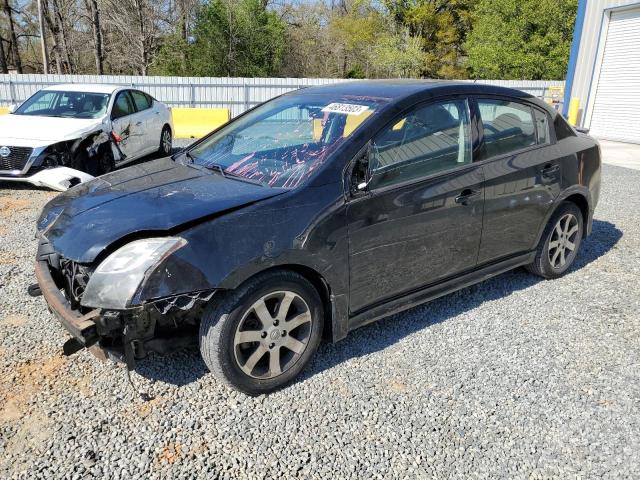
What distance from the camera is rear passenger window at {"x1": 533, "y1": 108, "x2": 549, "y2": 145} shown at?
4.19 m

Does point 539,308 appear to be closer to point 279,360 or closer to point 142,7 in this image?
point 279,360

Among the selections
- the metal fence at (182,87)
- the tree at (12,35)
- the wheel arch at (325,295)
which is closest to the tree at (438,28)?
the metal fence at (182,87)

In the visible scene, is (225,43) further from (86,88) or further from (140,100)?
(86,88)

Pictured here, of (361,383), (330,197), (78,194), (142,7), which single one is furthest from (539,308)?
(142,7)

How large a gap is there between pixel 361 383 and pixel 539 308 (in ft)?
6.00

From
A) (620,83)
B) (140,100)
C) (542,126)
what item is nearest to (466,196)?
(542,126)

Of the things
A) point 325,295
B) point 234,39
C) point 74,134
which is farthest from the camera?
point 234,39

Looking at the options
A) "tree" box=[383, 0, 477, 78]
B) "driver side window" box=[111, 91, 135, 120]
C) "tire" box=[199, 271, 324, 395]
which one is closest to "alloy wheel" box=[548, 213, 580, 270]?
"tire" box=[199, 271, 324, 395]

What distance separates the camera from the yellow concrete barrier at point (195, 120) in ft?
49.8

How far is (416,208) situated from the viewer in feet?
10.8

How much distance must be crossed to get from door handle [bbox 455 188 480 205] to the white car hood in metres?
6.15

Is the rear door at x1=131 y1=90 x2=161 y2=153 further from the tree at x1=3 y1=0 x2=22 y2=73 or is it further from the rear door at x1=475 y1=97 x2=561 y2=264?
the tree at x1=3 y1=0 x2=22 y2=73

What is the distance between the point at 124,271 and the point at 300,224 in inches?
36.6

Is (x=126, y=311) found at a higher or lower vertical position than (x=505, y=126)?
lower
